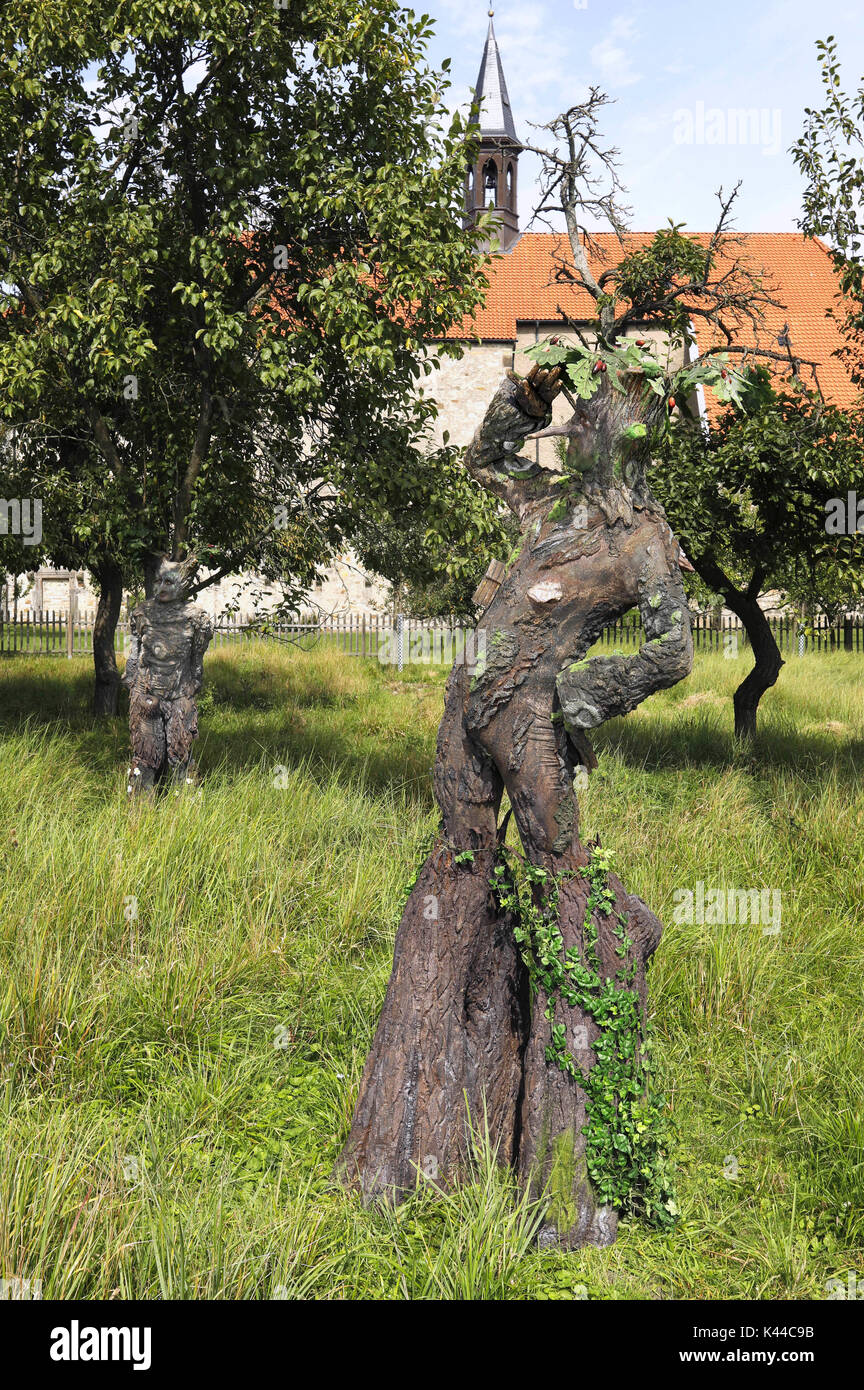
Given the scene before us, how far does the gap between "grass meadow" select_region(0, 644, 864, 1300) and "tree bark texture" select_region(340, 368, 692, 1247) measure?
0.72 ft

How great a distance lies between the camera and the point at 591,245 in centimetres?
1031

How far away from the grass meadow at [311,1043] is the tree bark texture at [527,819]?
219 millimetres

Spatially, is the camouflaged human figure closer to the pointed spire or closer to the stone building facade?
the stone building facade

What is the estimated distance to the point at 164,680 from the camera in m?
8.11

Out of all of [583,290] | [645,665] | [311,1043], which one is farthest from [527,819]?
[583,290]

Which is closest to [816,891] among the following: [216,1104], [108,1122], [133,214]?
[216,1104]

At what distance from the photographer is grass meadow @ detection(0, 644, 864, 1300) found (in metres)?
3.06

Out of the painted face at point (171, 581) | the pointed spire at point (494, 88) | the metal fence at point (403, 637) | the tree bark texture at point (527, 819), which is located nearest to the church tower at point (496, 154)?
the pointed spire at point (494, 88)

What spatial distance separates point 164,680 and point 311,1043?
432 centimetres

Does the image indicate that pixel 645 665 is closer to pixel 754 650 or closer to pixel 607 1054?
pixel 607 1054

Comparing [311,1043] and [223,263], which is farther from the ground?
[223,263]

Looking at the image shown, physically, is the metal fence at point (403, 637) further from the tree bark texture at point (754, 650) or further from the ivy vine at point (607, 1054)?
the ivy vine at point (607, 1054)

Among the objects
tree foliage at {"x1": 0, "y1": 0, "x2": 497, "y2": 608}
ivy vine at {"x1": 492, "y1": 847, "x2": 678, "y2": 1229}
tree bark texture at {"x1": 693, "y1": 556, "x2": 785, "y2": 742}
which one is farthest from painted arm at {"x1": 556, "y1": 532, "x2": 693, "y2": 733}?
tree bark texture at {"x1": 693, "y1": 556, "x2": 785, "y2": 742}

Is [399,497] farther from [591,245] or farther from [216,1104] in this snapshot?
[216,1104]
